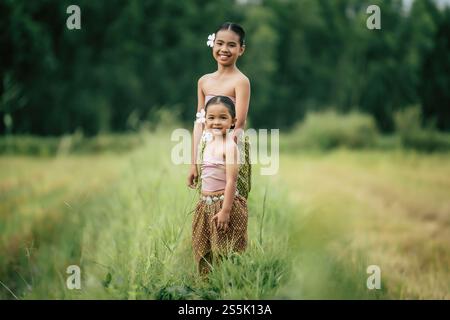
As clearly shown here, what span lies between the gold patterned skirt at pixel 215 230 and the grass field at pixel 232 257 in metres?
0.07

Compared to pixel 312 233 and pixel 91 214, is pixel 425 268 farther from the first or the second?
pixel 91 214

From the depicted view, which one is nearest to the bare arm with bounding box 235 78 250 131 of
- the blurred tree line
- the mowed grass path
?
the mowed grass path

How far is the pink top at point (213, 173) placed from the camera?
250 centimetres

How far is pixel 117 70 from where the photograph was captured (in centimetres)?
2323

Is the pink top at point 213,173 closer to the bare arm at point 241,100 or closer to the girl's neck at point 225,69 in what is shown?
the bare arm at point 241,100

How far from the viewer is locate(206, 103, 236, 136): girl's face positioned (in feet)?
8.04

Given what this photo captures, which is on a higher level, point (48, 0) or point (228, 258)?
point (48, 0)

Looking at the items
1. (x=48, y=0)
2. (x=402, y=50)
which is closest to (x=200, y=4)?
(x=48, y=0)

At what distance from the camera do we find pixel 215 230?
2.51 metres

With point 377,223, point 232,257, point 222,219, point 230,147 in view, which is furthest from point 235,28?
point 377,223

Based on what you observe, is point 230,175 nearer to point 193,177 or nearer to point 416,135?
point 193,177

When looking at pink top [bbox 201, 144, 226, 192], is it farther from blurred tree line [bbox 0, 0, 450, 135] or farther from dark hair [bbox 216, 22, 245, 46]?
blurred tree line [bbox 0, 0, 450, 135]
